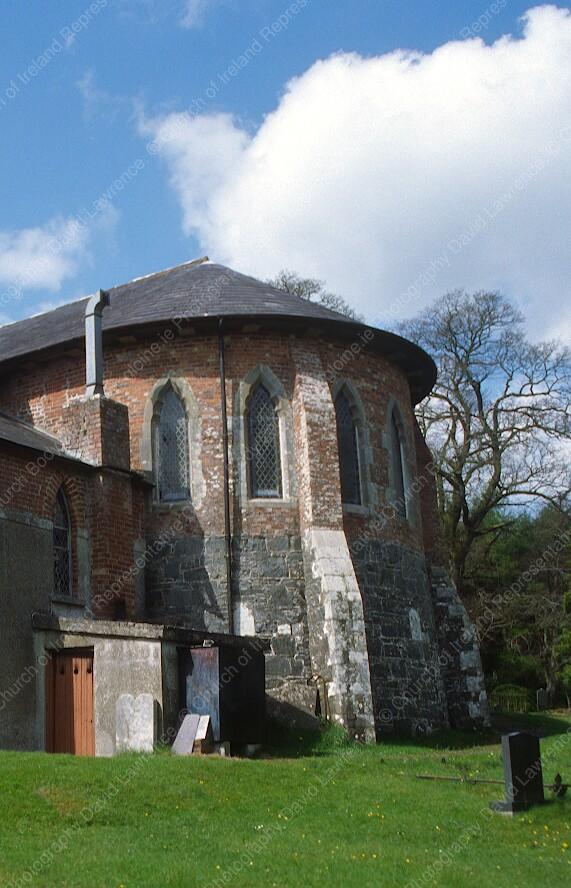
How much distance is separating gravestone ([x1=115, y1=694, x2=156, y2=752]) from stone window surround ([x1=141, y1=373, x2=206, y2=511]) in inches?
215

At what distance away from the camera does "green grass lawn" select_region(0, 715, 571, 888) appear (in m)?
9.06

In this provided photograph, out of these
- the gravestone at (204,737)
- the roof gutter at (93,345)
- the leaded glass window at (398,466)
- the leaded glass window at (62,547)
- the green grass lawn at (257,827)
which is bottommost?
the green grass lawn at (257,827)

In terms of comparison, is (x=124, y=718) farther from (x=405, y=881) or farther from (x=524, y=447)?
(x=524, y=447)

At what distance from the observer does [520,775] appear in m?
12.0

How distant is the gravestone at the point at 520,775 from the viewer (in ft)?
38.8

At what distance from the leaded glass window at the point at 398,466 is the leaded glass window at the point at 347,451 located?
3.74ft

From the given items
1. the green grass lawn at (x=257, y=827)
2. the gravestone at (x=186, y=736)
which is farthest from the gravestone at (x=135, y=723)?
the green grass lawn at (x=257, y=827)

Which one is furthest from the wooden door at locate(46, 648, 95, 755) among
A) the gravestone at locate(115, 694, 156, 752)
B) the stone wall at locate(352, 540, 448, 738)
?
the stone wall at locate(352, 540, 448, 738)

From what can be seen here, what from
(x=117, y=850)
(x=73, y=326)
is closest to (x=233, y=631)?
(x=73, y=326)

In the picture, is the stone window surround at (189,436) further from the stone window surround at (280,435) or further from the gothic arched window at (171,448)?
the stone window surround at (280,435)

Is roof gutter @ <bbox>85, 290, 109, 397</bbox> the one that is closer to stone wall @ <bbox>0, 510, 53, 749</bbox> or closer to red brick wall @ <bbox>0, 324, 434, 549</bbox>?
red brick wall @ <bbox>0, 324, 434, 549</bbox>

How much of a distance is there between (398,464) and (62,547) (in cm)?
762

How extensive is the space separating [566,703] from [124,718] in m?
24.4

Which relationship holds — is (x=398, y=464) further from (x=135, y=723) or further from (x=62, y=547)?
(x=135, y=723)
